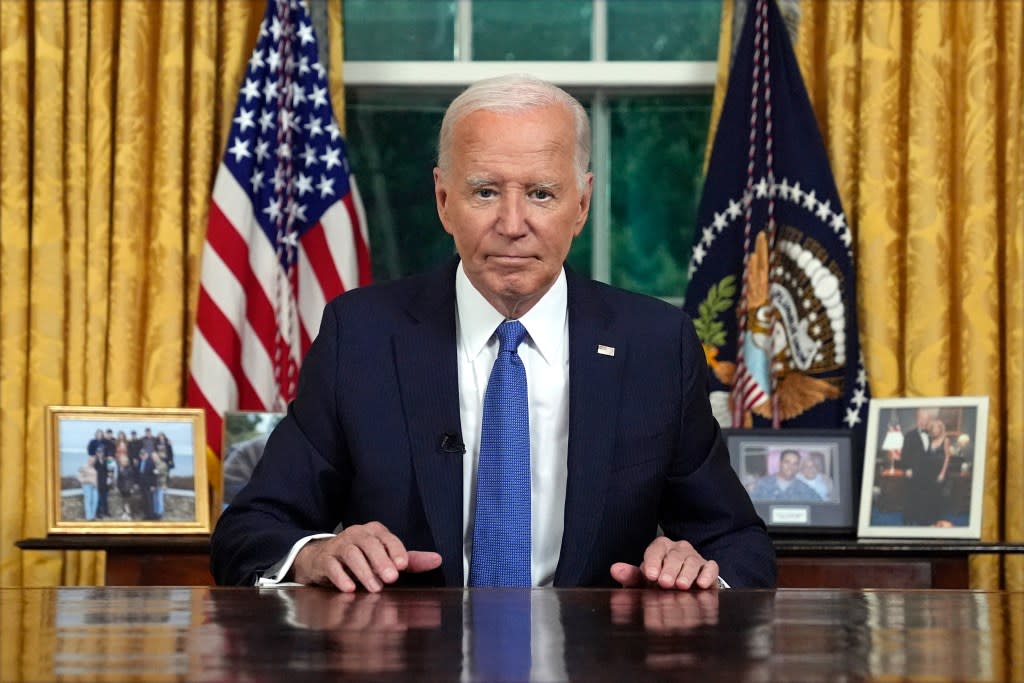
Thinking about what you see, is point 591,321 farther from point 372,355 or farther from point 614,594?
point 614,594

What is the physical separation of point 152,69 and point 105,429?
40.4 inches

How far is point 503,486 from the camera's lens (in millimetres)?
2166

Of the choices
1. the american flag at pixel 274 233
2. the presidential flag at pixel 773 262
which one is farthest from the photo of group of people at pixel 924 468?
the american flag at pixel 274 233

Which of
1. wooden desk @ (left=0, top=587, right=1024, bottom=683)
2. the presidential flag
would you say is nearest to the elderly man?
wooden desk @ (left=0, top=587, right=1024, bottom=683)

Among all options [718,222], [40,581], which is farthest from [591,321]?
[40,581]

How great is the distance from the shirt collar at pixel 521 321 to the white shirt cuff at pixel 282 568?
44 centimetres

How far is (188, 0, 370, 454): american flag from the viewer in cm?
373

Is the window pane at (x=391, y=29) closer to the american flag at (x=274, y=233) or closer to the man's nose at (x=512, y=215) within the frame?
the american flag at (x=274, y=233)

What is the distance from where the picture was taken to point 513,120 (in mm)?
2289

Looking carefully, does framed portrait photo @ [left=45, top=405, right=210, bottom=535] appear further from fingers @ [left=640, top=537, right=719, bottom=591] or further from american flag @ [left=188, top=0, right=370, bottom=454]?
fingers @ [left=640, top=537, right=719, bottom=591]

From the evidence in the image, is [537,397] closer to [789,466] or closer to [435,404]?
[435,404]

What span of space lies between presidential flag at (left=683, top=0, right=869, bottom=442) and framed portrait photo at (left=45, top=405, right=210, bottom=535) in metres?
1.35

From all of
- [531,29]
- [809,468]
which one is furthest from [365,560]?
[531,29]

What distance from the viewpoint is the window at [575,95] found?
4.14 m
